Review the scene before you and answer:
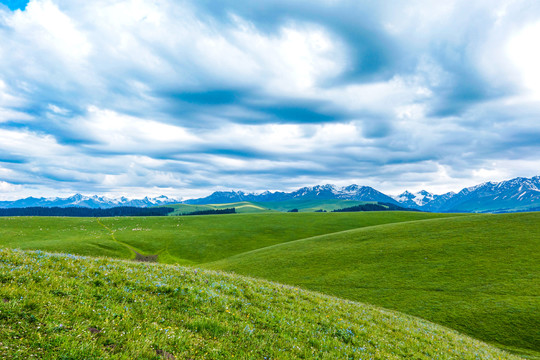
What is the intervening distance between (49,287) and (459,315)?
37218 millimetres

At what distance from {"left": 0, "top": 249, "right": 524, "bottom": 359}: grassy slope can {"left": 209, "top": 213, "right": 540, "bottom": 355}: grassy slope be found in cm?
1740

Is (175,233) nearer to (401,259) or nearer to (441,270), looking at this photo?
(401,259)

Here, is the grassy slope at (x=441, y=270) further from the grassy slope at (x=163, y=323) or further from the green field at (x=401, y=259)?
the grassy slope at (x=163, y=323)

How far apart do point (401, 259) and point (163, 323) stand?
47.6 metres

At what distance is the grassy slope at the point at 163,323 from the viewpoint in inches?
262

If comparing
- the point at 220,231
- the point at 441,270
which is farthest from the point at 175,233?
the point at 441,270

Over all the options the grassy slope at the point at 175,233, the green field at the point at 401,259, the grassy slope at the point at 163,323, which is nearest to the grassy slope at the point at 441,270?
the green field at the point at 401,259

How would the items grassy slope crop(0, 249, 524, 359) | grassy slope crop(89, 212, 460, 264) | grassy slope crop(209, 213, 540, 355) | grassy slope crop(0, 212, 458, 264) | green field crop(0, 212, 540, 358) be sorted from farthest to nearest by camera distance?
1. grassy slope crop(89, 212, 460, 264)
2. grassy slope crop(0, 212, 458, 264)
3. green field crop(0, 212, 540, 358)
4. grassy slope crop(209, 213, 540, 355)
5. grassy slope crop(0, 249, 524, 359)

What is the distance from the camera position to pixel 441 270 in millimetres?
39406

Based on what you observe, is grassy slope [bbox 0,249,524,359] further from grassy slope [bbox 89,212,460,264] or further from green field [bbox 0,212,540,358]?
grassy slope [bbox 89,212,460,264]

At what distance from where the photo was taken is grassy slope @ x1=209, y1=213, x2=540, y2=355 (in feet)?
89.0

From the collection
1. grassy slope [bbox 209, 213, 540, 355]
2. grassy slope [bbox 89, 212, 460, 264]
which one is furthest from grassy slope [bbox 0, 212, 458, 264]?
grassy slope [bbox 209, 213, 540, 355]

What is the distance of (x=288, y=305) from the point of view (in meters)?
14.3

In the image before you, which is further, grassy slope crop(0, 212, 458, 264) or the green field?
grassy slope crop(0, 212, 458, 264)
